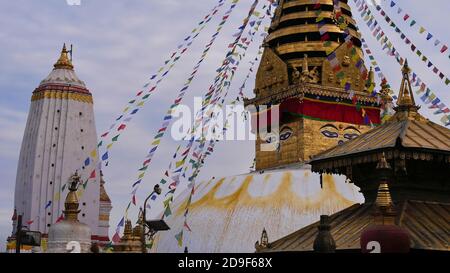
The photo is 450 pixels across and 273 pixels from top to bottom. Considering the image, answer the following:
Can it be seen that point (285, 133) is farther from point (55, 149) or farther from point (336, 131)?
point (55, 149)

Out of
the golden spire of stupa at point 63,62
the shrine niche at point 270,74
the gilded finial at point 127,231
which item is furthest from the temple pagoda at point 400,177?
the golden spire of stupa at point 63,62

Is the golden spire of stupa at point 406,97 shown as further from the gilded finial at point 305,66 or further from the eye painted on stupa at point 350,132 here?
the eye painted on stupa at point 350,132

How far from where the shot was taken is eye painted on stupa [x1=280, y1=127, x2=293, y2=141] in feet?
109

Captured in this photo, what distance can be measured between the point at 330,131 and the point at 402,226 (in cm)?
2054

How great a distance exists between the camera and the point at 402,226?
12711 mm

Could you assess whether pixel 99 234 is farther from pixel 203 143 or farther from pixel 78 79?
pixel 203 143

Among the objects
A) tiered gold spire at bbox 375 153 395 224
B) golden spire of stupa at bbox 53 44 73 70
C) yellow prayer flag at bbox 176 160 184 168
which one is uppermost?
golden spire of stupa at bbox 53 44 73 70

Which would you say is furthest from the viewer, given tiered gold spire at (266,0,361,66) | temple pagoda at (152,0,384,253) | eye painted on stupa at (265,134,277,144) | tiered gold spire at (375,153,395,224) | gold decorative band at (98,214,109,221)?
gold decorative band at (98,214,109,221)

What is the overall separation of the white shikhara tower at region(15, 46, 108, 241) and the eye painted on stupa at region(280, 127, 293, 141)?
20.0m

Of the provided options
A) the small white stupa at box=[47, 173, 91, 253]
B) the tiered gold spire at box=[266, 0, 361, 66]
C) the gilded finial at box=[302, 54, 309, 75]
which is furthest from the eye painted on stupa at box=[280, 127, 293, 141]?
the small white stupa at box=[47, 173, 91, 253]

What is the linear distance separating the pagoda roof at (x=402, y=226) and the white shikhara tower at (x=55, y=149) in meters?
36.5

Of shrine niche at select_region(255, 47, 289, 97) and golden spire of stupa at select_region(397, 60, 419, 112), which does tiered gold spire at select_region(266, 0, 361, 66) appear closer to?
shrine niche at select_region(255, 47, 289, 97)

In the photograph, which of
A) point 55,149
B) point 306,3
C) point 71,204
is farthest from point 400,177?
point 55,149

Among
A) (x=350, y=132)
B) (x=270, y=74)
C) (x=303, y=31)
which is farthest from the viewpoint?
(x=270, y=74)
